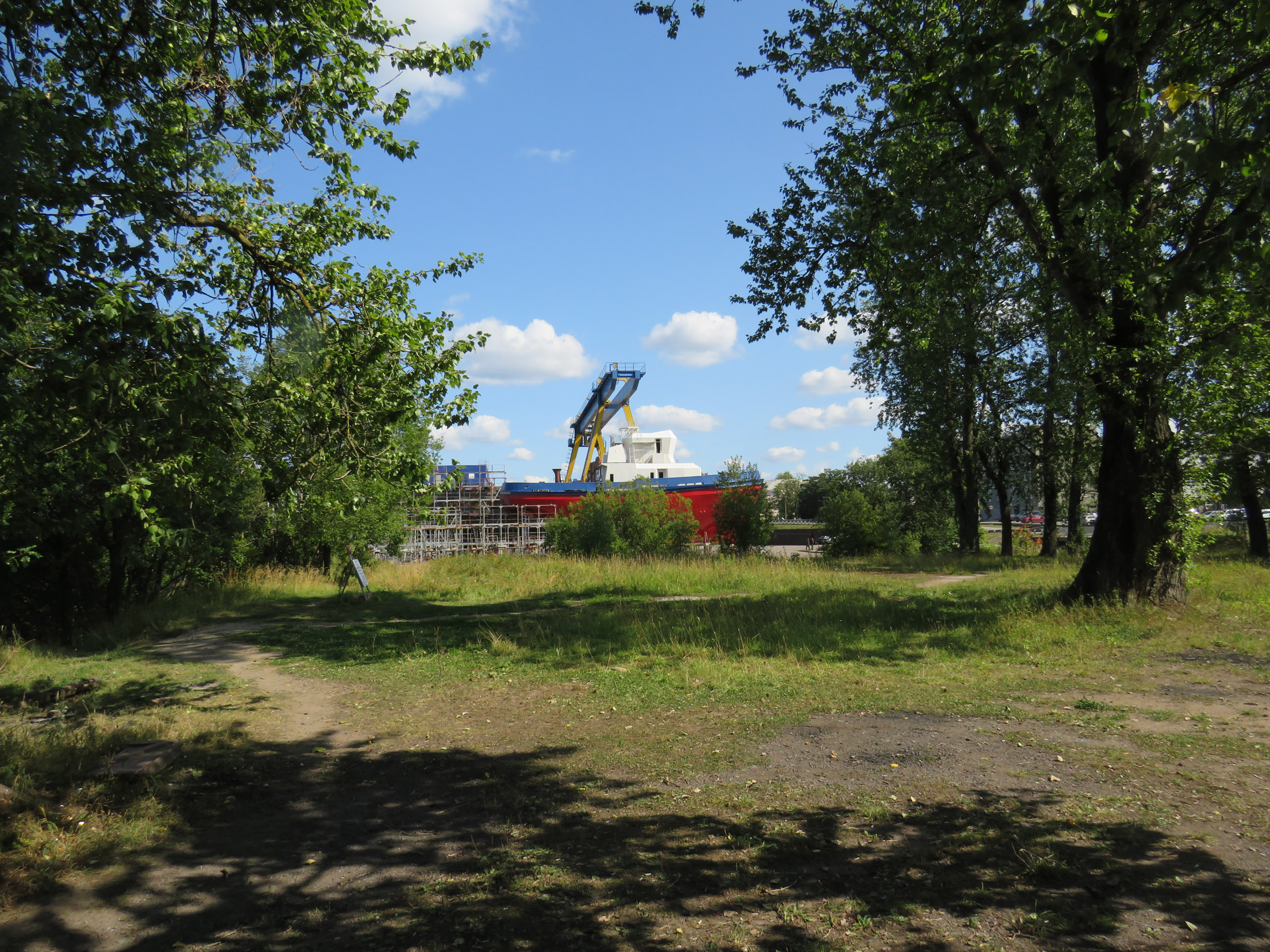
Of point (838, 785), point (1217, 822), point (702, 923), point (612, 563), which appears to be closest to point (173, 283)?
point (702, 923)

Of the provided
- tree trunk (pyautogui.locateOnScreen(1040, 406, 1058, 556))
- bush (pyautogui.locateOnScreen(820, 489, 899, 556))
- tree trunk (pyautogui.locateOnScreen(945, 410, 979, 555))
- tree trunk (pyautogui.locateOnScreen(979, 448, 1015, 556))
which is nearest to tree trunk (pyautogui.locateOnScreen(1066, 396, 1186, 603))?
tree trunk (pyautogui.locateOnScreen(1040, 406, 1058, 556))

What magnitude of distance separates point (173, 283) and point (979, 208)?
11.8 metres

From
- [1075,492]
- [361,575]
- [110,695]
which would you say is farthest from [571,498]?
[110,695]

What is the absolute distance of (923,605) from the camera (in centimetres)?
1316

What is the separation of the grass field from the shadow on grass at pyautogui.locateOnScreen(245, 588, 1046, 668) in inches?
3.8

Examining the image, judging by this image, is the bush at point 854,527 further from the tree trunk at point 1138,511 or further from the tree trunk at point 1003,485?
the tree trunk at point 1138,511

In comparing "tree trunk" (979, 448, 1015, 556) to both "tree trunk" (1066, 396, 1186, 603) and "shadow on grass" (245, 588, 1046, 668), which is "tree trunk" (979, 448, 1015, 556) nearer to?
"shadow on grass" (245, 588, 1046, 668)

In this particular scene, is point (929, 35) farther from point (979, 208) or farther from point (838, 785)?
point (838, 785)

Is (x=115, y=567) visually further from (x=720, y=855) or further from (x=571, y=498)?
(x=571, y=498)

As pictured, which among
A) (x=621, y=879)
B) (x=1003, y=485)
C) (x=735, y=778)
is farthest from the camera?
(x=1003, y=485)

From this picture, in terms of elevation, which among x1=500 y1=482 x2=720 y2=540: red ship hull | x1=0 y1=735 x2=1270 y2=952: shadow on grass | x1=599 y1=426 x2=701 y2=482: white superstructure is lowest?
x1=0 y1=735 x2=1270 y2=952: shadow on grass

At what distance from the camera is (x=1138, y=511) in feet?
36.7

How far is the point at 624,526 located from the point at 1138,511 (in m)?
19.7

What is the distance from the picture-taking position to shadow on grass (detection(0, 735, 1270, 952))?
3.25 meters
